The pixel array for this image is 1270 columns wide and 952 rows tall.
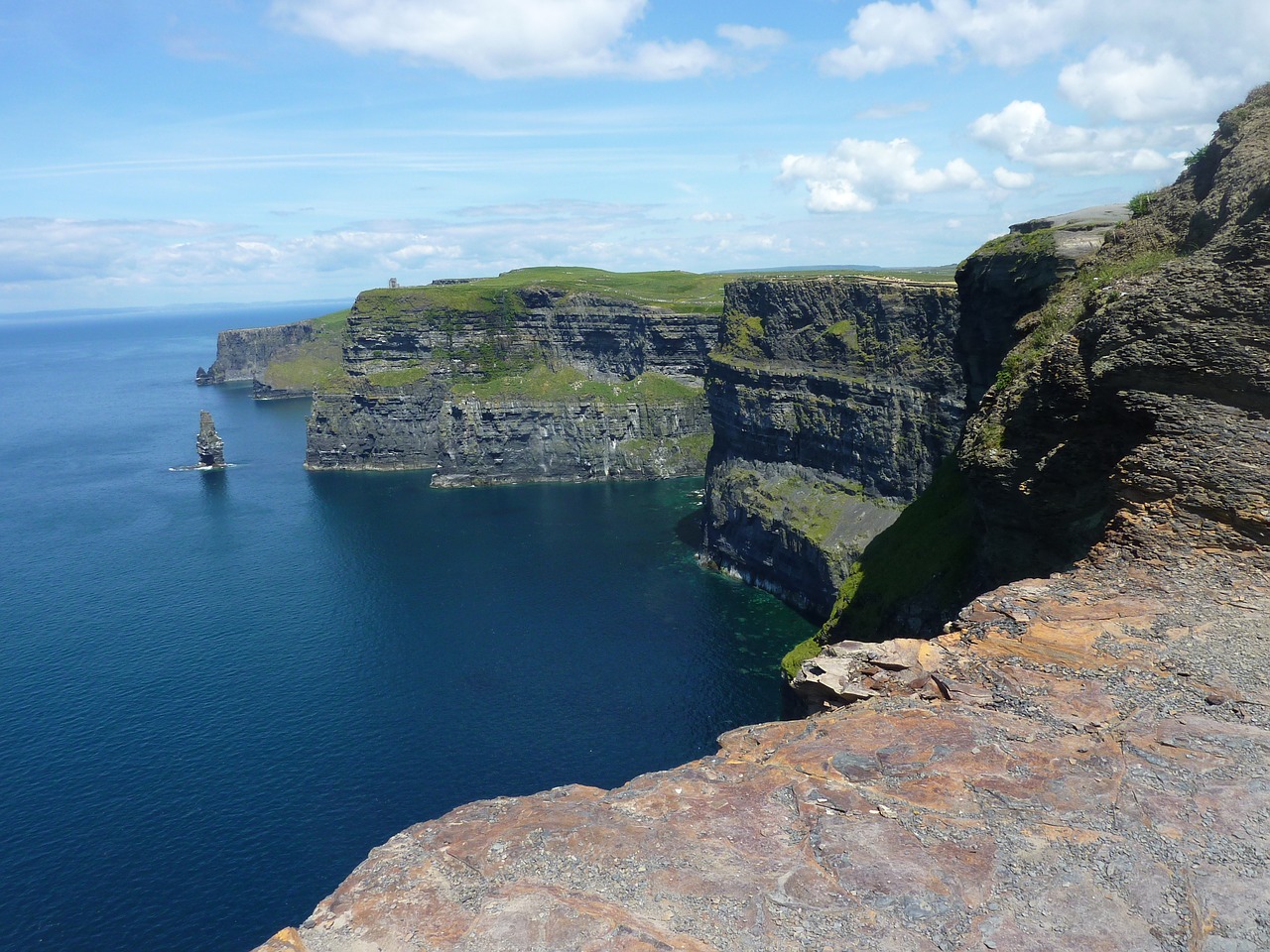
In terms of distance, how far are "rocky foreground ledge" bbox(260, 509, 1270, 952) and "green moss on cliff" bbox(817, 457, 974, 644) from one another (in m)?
22.3

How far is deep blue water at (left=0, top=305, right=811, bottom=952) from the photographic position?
2370 inches

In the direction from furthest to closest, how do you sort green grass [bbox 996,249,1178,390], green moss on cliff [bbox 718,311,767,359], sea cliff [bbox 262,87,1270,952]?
green moss on cliff [bbox 718,311,767,359], green grass [bbox 996,249,1178,390], sea cliff [bbox 262,87,1270,952]

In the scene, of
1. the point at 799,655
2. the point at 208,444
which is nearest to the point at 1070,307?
the point at 799,655

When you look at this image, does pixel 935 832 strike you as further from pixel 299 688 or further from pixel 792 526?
pixel 792 526

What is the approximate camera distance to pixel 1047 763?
22.5m

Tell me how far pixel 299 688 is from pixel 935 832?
78.1 metres

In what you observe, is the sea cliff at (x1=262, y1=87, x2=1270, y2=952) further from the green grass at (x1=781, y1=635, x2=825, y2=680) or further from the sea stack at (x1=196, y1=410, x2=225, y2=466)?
the sea stack at (x1=196, y1=410, x2=225, y2=466)

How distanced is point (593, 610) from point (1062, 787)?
282 ft

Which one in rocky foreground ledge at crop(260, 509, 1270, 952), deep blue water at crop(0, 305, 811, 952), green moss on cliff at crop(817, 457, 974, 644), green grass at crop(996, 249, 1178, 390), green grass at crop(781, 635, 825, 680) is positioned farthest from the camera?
deep blue water at crop(0, 305, 811, 952)

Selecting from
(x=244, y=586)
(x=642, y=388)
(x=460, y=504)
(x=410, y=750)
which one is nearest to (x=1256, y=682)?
(x=410, y=750)

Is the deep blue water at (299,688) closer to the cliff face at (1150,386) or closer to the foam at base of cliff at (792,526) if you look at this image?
the foam at base of cliff at (792,526)

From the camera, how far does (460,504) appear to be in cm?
16575

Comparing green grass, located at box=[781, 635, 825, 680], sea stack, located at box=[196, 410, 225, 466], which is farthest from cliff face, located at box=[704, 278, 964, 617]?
sea stack, located at box=[196, 410, 225, 466]

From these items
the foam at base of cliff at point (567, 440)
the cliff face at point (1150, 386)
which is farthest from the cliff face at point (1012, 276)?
the foam at base of cliff at point (567, 440)
